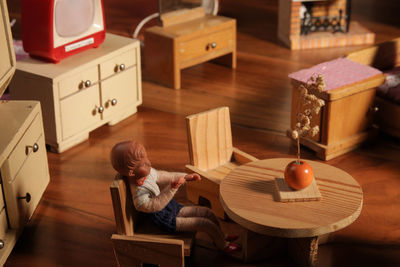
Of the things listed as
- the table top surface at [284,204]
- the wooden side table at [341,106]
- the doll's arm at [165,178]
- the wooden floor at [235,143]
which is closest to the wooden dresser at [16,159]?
the wooden floor at [235,143]

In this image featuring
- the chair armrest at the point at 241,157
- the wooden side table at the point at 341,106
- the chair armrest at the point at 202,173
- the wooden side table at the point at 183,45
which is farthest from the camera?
the wooden side table at the point at 183,45

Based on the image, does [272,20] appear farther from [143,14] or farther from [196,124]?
[196,124]

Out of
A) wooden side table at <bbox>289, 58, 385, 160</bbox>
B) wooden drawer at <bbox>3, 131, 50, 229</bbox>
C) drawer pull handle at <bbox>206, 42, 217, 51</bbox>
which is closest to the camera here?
wooden drawer at <bbox>3, 131, 50, 229</bbox>

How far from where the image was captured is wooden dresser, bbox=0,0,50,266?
297 cm

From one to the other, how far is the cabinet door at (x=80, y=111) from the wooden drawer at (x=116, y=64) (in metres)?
0.10

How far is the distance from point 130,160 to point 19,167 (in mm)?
686

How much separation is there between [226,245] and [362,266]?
59 cm

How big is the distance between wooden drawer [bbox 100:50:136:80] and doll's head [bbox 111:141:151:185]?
4.69 ft

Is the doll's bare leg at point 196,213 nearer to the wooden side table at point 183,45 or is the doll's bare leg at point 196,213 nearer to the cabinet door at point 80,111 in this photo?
the cabinet door at point 80,111

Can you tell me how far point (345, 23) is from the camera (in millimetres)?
5516

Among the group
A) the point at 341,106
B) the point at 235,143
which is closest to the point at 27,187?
the point at 235,143

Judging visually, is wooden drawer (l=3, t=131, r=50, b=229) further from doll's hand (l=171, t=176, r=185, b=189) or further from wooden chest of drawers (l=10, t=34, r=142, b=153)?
doll's hand (l=171, t=176, r=185, b=189)

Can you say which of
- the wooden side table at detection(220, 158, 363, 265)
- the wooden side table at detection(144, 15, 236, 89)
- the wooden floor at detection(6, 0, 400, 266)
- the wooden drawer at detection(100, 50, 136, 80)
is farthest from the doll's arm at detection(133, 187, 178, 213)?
the wooden side table at detection(144, 15, 236, 89)

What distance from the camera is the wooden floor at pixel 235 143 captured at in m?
3.07
